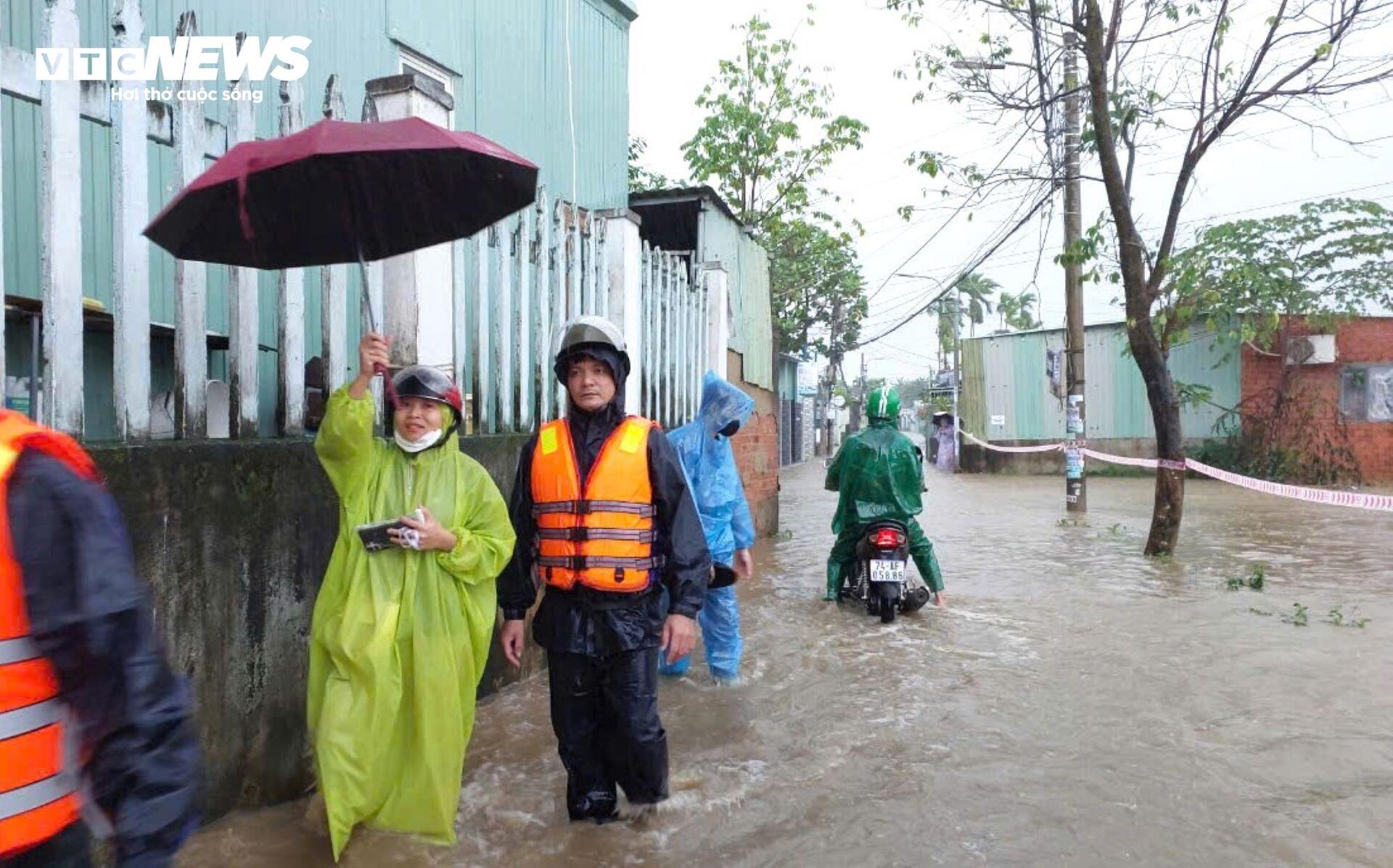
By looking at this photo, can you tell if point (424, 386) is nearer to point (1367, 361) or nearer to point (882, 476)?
point (882, 476)

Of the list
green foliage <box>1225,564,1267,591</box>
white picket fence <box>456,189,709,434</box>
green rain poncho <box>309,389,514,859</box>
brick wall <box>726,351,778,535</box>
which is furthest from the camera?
brick wall <box>726,351,778,535</box>

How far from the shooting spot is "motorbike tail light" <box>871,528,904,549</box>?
6.09 metres

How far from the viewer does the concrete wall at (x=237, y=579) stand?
270 cm

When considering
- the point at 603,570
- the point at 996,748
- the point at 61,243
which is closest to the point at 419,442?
the point at 603,570

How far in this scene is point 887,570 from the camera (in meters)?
6.10

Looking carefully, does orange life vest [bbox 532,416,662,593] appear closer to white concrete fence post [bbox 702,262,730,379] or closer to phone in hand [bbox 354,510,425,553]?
phone in hand [bbox 354,510,425,553]

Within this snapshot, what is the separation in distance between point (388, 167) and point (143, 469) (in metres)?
1.12

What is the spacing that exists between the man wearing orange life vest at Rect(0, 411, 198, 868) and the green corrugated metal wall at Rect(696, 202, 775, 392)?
8.19 m

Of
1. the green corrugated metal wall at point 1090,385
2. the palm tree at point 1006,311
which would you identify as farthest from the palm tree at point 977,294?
the green corrugated metal wall at point 1090,385

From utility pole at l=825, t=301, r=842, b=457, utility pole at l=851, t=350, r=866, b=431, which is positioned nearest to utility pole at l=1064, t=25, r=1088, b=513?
utility pole at l=825, t=301, r=842, b=457

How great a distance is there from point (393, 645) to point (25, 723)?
5.22 feet

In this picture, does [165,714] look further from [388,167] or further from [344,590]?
[388,167]

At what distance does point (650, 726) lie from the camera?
3.04 metres

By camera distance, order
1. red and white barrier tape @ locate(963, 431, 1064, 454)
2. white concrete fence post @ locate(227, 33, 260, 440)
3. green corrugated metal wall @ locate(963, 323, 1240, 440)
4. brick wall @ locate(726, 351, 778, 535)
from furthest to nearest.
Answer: red and white barrier tape @ locate(963, 431, 1064, 454) → green corrugated metal wall @ locate(963, 323, 1240, 440) → brick wall @ locate(726, 351, 778, 535) → white concrete fence post @ locate(227, 33, 260, 440)
